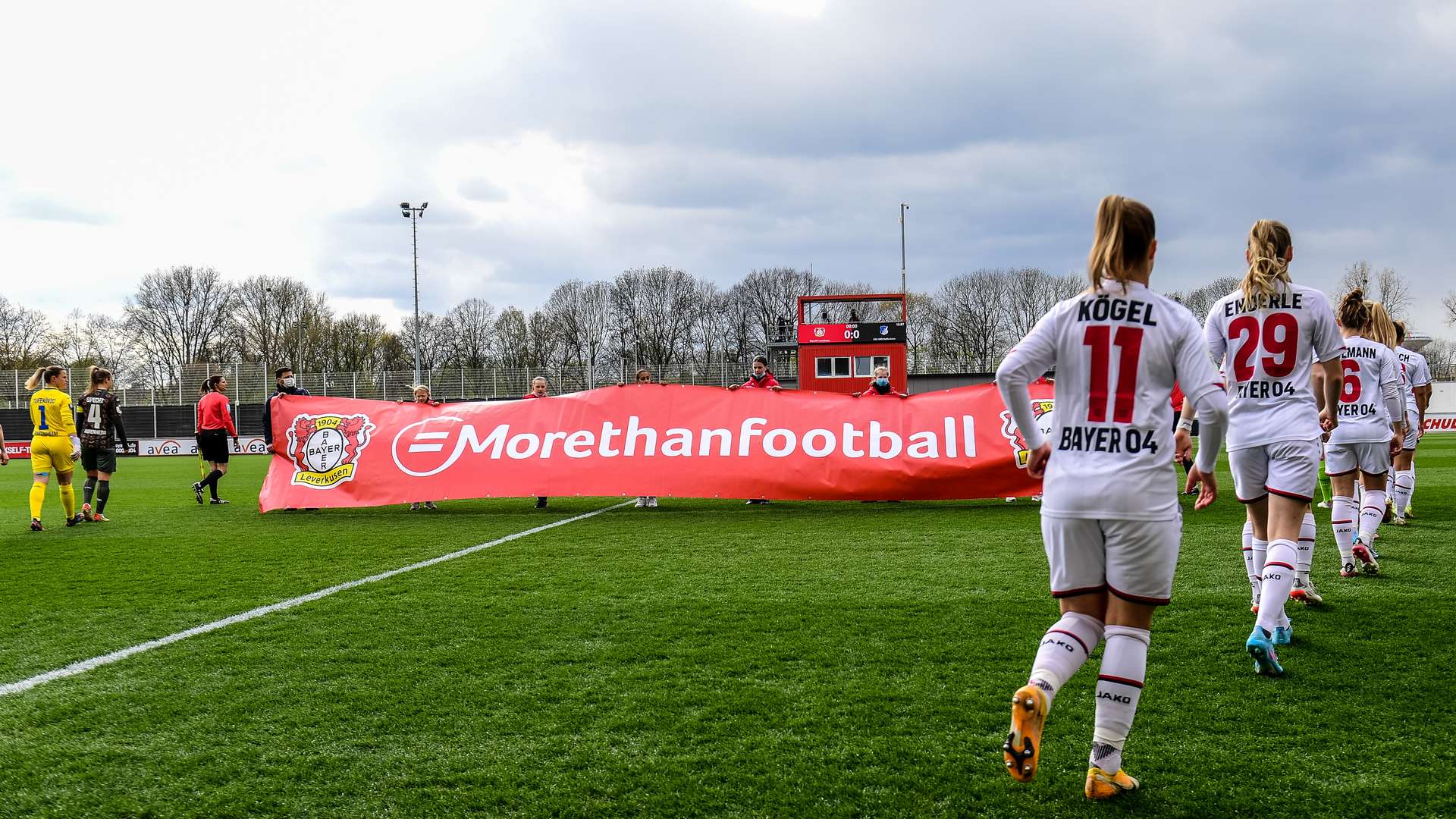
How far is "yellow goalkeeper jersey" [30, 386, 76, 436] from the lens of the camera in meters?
10.7

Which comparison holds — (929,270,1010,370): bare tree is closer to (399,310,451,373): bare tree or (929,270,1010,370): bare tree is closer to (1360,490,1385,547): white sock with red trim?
(399,310,451,373): bare tree

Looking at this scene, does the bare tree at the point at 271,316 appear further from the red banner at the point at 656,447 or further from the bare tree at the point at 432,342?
the red banner at the point at 656,447

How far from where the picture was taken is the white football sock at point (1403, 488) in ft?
31.8

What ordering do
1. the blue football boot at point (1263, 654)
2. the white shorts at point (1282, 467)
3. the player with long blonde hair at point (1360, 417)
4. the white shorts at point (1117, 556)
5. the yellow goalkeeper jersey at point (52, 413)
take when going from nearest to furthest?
the white shorts at point (1117, 556) → the blue football boot at point (1263, 654) → the white shorts at point (1282, 467) → the player with long blonde hair at point (1360, 417) → the yellow goalkeeper jersey at point (52, 413)

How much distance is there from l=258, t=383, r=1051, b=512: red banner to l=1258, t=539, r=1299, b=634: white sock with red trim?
257 inches

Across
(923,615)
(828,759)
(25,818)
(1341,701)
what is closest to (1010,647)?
(923,615)

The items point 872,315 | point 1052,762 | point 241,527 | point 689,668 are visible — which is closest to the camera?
point 1052,762

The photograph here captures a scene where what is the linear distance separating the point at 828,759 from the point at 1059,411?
143cm

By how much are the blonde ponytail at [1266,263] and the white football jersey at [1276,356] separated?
0.12ft

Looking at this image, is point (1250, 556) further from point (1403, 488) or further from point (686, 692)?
point (1403, 488)

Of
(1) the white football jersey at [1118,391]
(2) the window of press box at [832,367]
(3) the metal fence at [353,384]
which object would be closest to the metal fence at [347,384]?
(3) the metal fence at [353,384]

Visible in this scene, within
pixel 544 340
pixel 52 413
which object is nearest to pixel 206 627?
pixel 52 413

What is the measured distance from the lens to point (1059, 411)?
9.96 ft

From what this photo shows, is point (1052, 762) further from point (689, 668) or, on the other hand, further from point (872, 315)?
point (872, 315)
